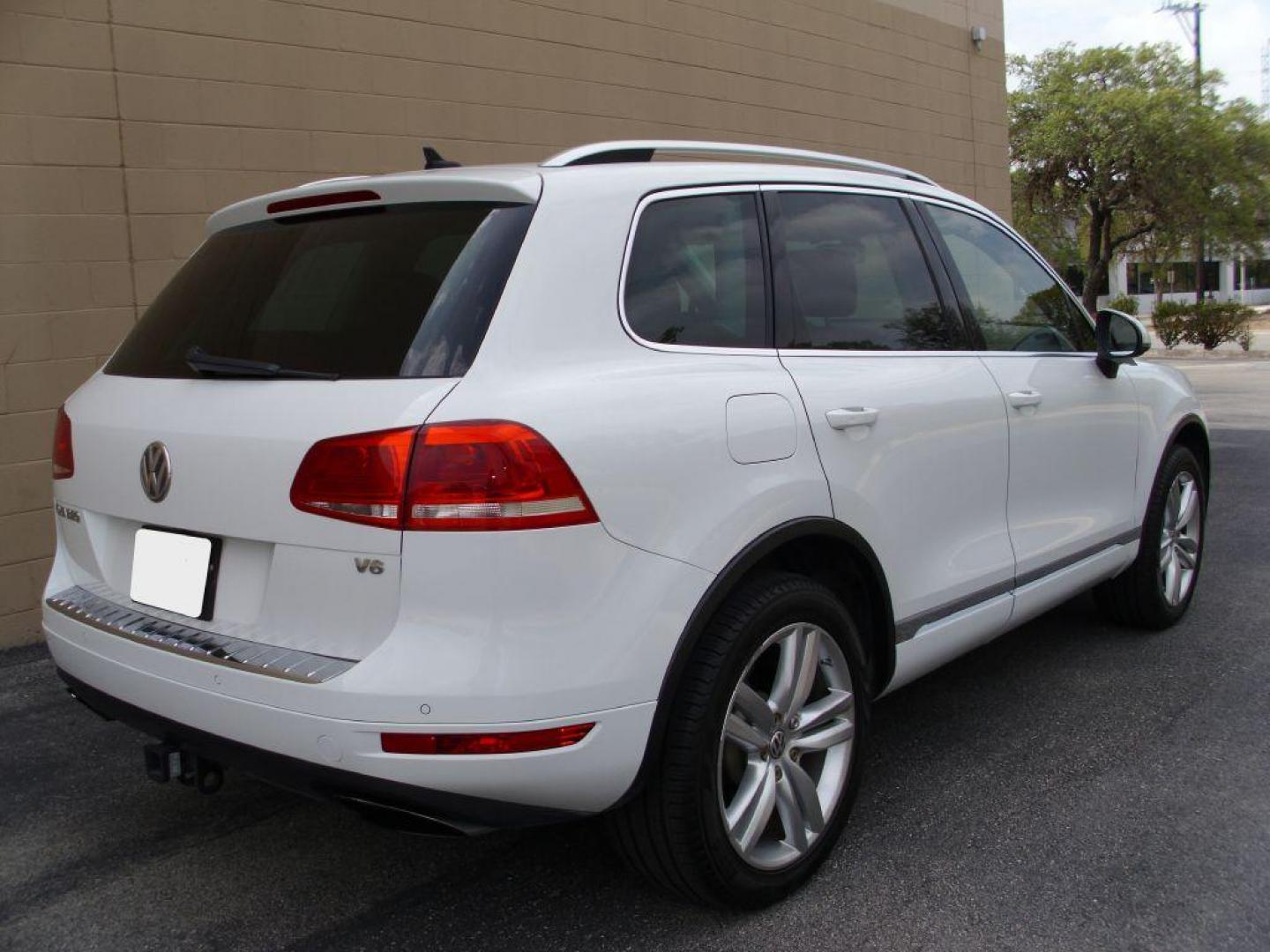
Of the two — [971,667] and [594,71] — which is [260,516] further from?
[594,71]

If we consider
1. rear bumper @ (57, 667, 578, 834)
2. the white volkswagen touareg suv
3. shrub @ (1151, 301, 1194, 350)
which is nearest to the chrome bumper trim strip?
the white volkswagen touareg suv

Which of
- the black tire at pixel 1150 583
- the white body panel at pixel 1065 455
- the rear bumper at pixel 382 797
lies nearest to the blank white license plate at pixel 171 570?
the rear bumper at pixel 382 797

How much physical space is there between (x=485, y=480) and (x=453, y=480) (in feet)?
0.20

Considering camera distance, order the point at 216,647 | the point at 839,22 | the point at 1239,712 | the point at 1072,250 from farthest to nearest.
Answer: the point at 1072,250 < the point at 839,22 < the point at 1239,712 < the point at 216,647

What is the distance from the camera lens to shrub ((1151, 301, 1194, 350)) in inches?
968

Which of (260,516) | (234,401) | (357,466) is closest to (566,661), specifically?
(357,466)

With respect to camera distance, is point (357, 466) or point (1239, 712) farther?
point (1239, 712)

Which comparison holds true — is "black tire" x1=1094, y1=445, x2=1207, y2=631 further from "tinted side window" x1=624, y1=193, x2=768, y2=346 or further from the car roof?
"tinted side window" x1=624, y1=193, x2=768, y2=346

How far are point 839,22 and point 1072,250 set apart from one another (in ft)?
77.3

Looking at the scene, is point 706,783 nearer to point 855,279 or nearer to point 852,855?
point 852,855

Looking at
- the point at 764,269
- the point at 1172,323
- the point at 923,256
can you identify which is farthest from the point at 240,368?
the point at 1172,323

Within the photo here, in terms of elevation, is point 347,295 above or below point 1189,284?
below

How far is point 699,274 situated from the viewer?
2.88m

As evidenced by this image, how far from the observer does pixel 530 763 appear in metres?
2.34
